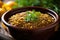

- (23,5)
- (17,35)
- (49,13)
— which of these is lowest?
(17,35)

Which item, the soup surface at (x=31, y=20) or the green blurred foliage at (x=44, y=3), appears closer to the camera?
the soup surface at (x=31, y=20)

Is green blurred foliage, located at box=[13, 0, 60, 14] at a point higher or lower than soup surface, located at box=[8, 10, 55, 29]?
higher

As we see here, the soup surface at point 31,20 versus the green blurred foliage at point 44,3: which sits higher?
the green blurred foliage at point 44,3

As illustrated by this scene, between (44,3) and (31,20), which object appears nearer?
(31,20)

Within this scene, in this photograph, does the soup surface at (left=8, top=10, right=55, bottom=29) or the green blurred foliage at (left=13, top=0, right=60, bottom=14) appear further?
the green blurred foliage at (left=13, top=0, right=60, bottom=14)

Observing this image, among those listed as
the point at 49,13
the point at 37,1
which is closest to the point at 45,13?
the point at 49,13


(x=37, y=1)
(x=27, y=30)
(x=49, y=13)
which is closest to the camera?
(x=27, y=30)

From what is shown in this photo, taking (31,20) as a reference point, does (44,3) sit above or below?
above

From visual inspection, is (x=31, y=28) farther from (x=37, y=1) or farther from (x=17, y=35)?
(x=37, y=1)
